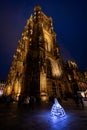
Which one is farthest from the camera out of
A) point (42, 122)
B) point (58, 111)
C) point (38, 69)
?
point (38, 69)

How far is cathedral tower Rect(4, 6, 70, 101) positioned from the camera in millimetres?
31044

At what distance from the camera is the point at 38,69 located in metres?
31.8

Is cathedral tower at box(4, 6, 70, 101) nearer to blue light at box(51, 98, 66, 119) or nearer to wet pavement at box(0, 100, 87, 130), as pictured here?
blue light at box(51, 98, 66, 119)

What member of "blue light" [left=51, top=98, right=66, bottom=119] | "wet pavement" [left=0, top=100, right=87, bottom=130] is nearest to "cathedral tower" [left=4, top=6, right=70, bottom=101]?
"blue light" [left=51, top=98, right=66, bottom=119]

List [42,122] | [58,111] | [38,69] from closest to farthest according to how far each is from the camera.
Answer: [42,122], [58,111], [38,69]

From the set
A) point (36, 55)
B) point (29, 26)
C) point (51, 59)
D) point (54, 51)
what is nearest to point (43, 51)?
point (36, 55)

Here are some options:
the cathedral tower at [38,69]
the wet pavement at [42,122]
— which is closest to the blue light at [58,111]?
the wet pavement at [42,122]

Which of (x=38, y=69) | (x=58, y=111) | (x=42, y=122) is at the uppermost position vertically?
(x=38, y=69)

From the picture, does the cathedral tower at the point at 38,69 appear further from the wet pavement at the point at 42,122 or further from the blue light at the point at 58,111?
the wet pavement at the point at 42,122

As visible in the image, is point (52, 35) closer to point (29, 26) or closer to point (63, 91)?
point (29, 26)

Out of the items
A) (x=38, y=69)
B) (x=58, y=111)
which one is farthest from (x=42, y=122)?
(x=38, y=69)

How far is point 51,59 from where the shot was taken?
40750mm

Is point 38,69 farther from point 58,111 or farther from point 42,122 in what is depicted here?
point 42,122

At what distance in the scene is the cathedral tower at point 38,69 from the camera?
1222 inches
